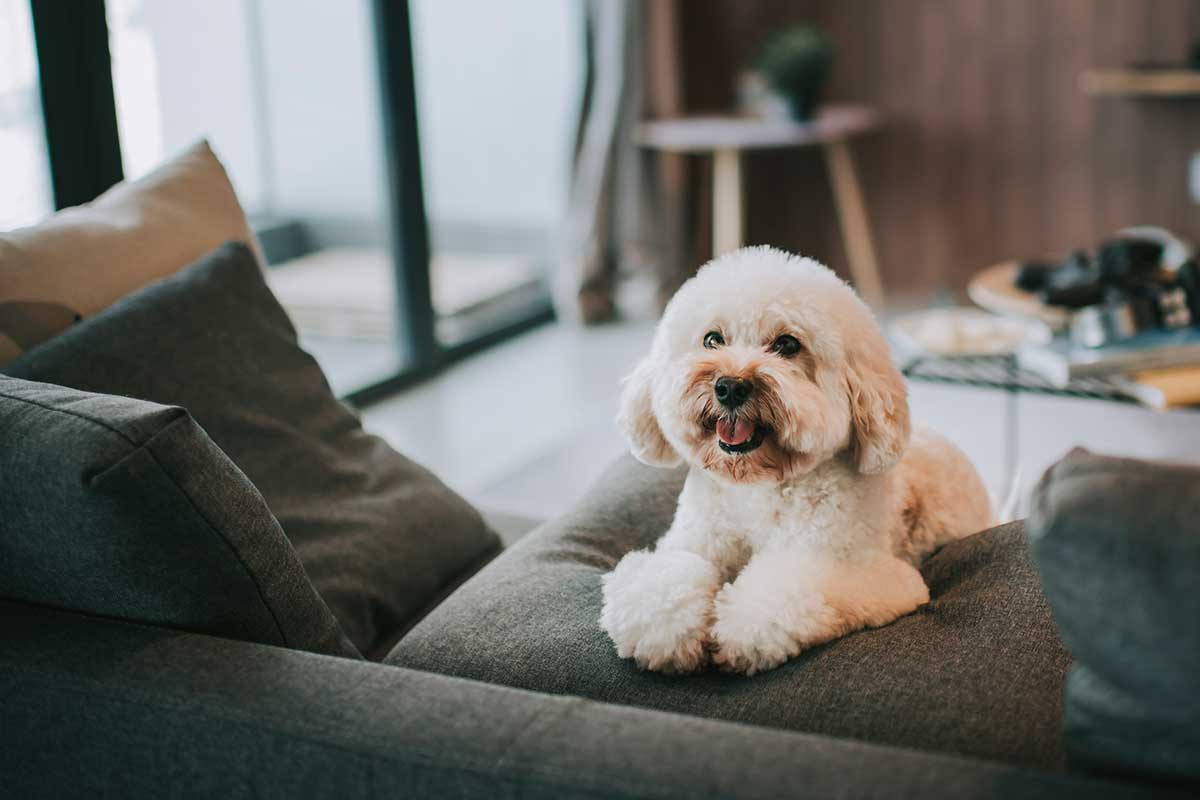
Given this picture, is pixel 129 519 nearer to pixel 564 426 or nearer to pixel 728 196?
pixel 564 426

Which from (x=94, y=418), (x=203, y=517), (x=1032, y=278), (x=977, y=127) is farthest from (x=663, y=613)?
(x=977, y=127)

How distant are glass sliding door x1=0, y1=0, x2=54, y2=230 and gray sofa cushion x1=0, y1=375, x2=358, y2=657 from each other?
1.71 meters

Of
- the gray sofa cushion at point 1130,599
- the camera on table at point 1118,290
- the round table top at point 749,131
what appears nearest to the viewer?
the gray sofa cushion at point 1130,599

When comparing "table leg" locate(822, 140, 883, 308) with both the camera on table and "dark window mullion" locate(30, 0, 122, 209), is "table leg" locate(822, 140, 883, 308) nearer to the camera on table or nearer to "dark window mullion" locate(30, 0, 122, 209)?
the camera on table

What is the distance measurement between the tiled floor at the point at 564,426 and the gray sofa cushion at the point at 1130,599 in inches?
78.4

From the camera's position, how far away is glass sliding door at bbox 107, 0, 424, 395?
11.2 ft

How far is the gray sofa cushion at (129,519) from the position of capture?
1.10m

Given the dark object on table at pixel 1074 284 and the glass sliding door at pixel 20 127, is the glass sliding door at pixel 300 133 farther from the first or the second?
the dark object on table at pixel 1074 284

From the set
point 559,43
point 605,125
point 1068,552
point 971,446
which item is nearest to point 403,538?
point 1068,552

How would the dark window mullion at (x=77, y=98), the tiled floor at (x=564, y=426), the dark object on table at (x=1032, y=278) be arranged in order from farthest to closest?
the tiled floor at (x=564, y=426) < the dark object on table at (x=1032, y=278) < the dark window mullion at (x=77, y=98)

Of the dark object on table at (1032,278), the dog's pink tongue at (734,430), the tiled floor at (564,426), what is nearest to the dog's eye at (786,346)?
the dog's pink tongue at (734,430)

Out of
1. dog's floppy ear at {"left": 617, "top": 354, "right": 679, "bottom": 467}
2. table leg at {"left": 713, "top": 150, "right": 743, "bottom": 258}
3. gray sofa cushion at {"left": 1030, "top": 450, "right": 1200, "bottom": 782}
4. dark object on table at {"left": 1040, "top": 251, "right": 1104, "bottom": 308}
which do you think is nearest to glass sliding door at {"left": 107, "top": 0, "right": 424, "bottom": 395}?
table leg at {"left": 713, "top": 150, "right": 743, "bottom": 258}

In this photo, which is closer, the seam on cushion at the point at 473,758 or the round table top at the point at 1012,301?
the seam on cushion at the point at 473,758

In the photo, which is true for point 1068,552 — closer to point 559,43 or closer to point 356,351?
point 356,351
